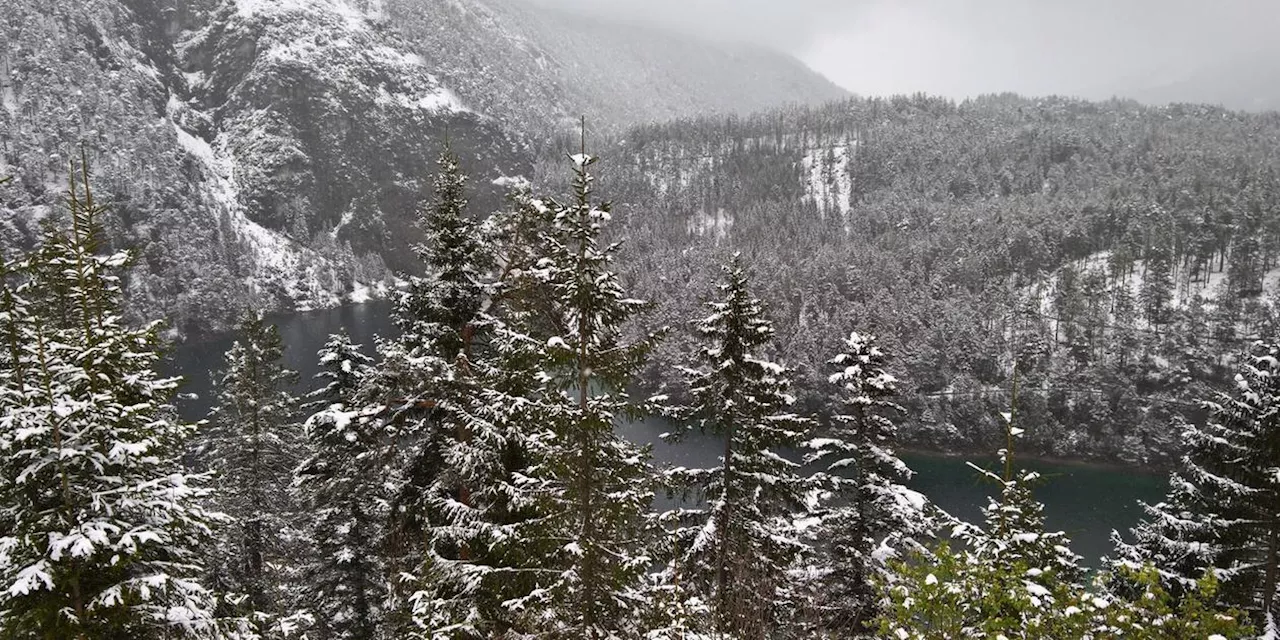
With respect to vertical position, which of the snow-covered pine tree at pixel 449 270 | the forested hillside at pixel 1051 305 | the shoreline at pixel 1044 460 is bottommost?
the shoreline at pixel 1044 460

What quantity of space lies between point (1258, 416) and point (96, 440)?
78.5ft

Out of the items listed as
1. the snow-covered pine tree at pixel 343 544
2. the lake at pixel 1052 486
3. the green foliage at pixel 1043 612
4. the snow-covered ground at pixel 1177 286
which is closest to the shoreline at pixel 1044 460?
the lake at pixel 1052 486

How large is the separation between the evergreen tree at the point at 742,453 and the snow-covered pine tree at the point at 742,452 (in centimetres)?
3

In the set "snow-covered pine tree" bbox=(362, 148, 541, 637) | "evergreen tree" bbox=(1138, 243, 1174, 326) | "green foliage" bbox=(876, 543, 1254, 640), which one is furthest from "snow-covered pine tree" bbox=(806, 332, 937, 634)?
"evergreen tree" bbox=(1138, 243, 1174, 326)

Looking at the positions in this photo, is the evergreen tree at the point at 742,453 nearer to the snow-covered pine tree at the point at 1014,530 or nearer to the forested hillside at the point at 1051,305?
the snow-covered pine tree at the point at 1014,530

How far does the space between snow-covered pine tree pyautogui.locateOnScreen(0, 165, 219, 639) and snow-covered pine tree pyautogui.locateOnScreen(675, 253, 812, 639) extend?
34.6ft

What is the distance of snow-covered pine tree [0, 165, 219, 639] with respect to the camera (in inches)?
338

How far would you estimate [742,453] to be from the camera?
16938 millimetres

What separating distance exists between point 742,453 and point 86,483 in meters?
13.1

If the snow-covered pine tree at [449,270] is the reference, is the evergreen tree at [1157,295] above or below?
below

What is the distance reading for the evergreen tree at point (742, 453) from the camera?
16.4 meters

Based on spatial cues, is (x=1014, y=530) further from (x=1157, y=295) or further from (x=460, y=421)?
(x=1157, y=295)

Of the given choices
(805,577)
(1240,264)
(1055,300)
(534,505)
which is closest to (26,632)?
(534,505)

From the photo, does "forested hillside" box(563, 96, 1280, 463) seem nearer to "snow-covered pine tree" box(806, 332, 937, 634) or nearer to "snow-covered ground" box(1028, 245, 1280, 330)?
"snow-covered ground" box(1028, 245, 1280, 330)
